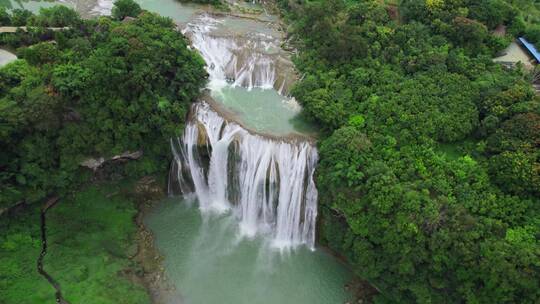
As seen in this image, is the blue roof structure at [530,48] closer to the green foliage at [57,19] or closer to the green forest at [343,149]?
the green forest at [343,149]

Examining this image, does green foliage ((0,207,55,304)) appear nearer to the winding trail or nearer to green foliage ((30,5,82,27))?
the winding trail

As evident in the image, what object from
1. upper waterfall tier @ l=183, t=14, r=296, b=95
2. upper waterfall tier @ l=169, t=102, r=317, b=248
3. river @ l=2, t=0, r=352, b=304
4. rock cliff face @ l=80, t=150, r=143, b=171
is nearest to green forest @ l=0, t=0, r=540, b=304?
rock cliff face @ l=80, t=150, r=143, b=171

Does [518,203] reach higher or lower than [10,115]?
lower

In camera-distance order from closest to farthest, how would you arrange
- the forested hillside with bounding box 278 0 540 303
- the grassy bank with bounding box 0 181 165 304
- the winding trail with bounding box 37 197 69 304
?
the forested hillside with bounding box 278 0 540 303 → the winding trail with bounding box 37 197 69 304 → the grassy bank with bounding box 0 181 165 304

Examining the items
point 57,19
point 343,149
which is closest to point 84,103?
point 57,19

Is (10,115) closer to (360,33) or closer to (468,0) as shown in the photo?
(360,33)

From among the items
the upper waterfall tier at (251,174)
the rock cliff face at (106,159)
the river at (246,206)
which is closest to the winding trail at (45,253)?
the rock cliff face at (106,159)

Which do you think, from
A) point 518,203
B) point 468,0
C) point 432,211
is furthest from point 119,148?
point 468,0
